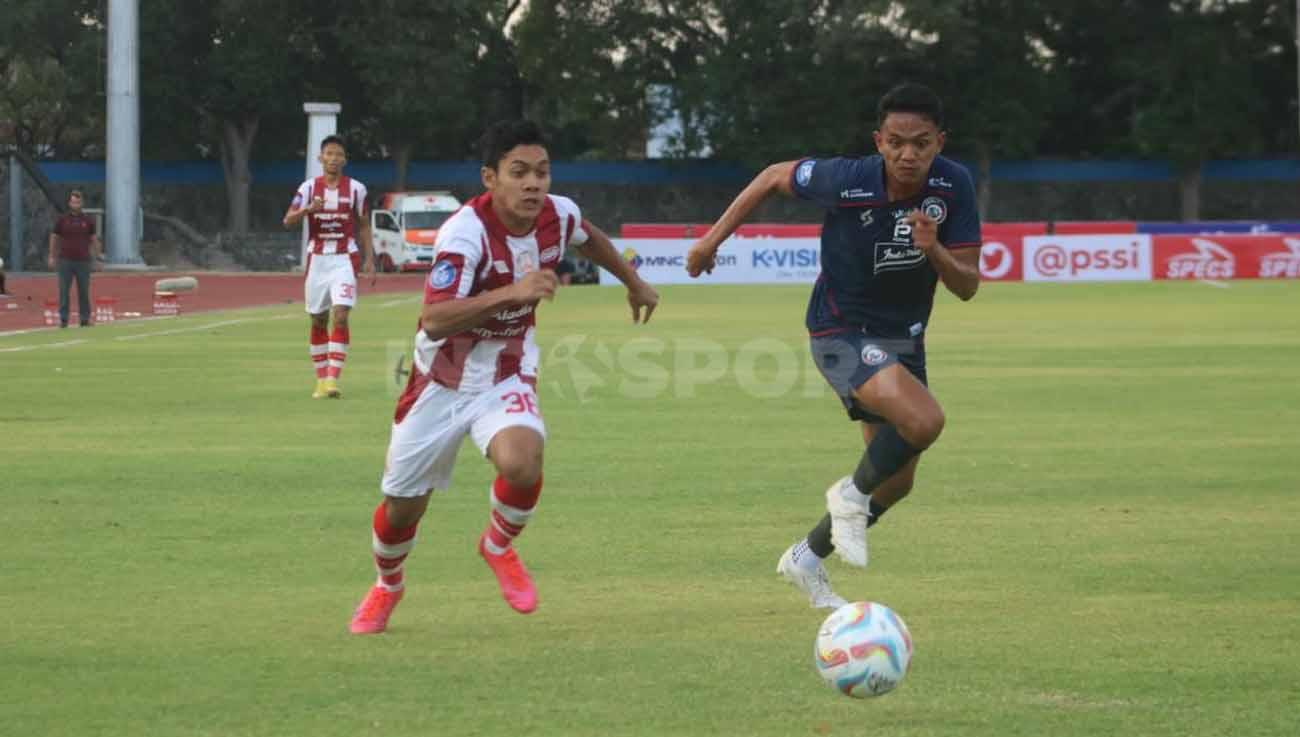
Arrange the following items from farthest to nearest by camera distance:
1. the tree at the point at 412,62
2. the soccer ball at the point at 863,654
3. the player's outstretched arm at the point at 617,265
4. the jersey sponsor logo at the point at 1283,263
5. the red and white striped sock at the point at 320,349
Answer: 1. the tree at the point at 412,62
2. the jersey sponsor logo at the point at 1283,263
3. the red and white striped sock at the point at 320,349
4. the player's outstretched arm at the point at 617,265
5. the soccer ball at the point at 863,654

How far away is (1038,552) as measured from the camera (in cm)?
1043

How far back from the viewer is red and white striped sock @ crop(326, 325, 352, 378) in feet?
65.1

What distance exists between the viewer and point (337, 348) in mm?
19906

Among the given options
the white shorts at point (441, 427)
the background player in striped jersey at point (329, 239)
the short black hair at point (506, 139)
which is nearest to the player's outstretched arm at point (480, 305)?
the white shorts at point (441, 427)

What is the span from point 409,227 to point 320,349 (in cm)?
4553

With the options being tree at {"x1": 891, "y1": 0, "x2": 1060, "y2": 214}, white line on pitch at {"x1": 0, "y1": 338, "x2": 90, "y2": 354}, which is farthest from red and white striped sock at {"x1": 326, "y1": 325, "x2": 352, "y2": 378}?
tree at {"x1": 891, "y1": 0, "x2": 1060, "y2": 214}

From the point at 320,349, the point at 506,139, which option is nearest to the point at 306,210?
the point at 320,349

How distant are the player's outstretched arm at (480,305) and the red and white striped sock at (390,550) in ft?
2.50

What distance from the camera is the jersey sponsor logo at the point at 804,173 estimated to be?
934 cm

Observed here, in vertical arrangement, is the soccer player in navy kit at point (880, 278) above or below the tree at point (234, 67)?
below

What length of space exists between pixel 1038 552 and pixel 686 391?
35.3 feet

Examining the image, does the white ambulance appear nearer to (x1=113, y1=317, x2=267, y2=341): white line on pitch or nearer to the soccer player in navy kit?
(x1=113, y1=317, x2=267, y2=341): white line on pitch

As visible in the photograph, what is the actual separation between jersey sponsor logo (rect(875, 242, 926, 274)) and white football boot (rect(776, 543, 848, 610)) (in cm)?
128

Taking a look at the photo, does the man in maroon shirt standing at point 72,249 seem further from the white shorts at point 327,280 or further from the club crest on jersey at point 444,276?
the club crest on jersey at point 444,276
